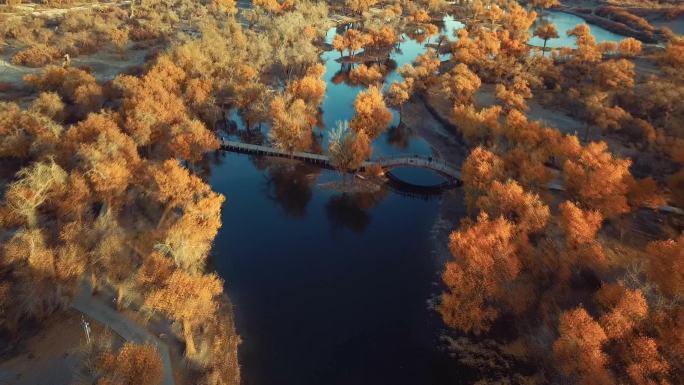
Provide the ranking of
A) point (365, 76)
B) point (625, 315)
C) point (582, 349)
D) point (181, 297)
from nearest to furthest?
point (582, 349)
point (625, 315)
point (181, 297)
point (365, 76)

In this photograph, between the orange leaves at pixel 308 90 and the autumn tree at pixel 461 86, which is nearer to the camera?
the orange leaves at pixel 308 90

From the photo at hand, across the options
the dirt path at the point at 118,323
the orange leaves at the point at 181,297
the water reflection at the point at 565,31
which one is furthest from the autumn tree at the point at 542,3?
the dirt path at the point at 118,323

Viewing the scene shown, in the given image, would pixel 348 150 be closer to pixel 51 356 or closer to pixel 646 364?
pixel 51 356

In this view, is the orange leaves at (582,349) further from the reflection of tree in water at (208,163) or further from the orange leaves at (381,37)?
the orange leaves at (381,37)

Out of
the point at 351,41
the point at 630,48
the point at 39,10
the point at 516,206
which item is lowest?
the point at 516,206

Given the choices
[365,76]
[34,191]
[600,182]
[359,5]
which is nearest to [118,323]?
[34,191]

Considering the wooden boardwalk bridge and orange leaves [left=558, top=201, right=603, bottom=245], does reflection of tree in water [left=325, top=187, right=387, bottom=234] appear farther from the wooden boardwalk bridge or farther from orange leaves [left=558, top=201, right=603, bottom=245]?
orange leaves [left=558, top=201, right=603, bottom=245]
